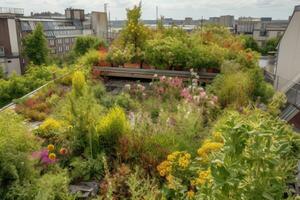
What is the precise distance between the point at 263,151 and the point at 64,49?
3713 cm

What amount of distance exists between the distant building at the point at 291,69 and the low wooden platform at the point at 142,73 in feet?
5.63

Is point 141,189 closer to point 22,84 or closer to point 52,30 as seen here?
point 22,84

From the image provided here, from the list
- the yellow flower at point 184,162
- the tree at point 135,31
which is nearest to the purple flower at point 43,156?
the yellow flower at point 184,162

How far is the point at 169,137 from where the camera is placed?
123 inches

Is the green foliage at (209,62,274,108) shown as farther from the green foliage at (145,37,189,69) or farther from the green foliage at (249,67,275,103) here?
the green foliage at (145,37,189,69)

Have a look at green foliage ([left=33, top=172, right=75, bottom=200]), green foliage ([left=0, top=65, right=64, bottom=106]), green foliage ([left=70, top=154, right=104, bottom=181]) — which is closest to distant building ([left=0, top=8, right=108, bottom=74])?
green foliage ([left=0, top=65, right=64, bottom=106])

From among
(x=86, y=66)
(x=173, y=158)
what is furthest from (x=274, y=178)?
(x=86, y=66)

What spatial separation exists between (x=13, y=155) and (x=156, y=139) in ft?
4.83

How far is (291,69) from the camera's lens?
8.78m

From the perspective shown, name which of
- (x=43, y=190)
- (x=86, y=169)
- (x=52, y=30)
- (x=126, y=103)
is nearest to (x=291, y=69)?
(x=126, y=103)

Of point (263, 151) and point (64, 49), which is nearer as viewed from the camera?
point (263, 151)

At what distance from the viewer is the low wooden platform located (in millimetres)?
6207

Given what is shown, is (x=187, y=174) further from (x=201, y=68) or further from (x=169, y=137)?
(x=201, y=68)

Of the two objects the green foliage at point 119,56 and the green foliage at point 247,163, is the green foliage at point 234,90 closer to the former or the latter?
the green foliage at point 119,56
